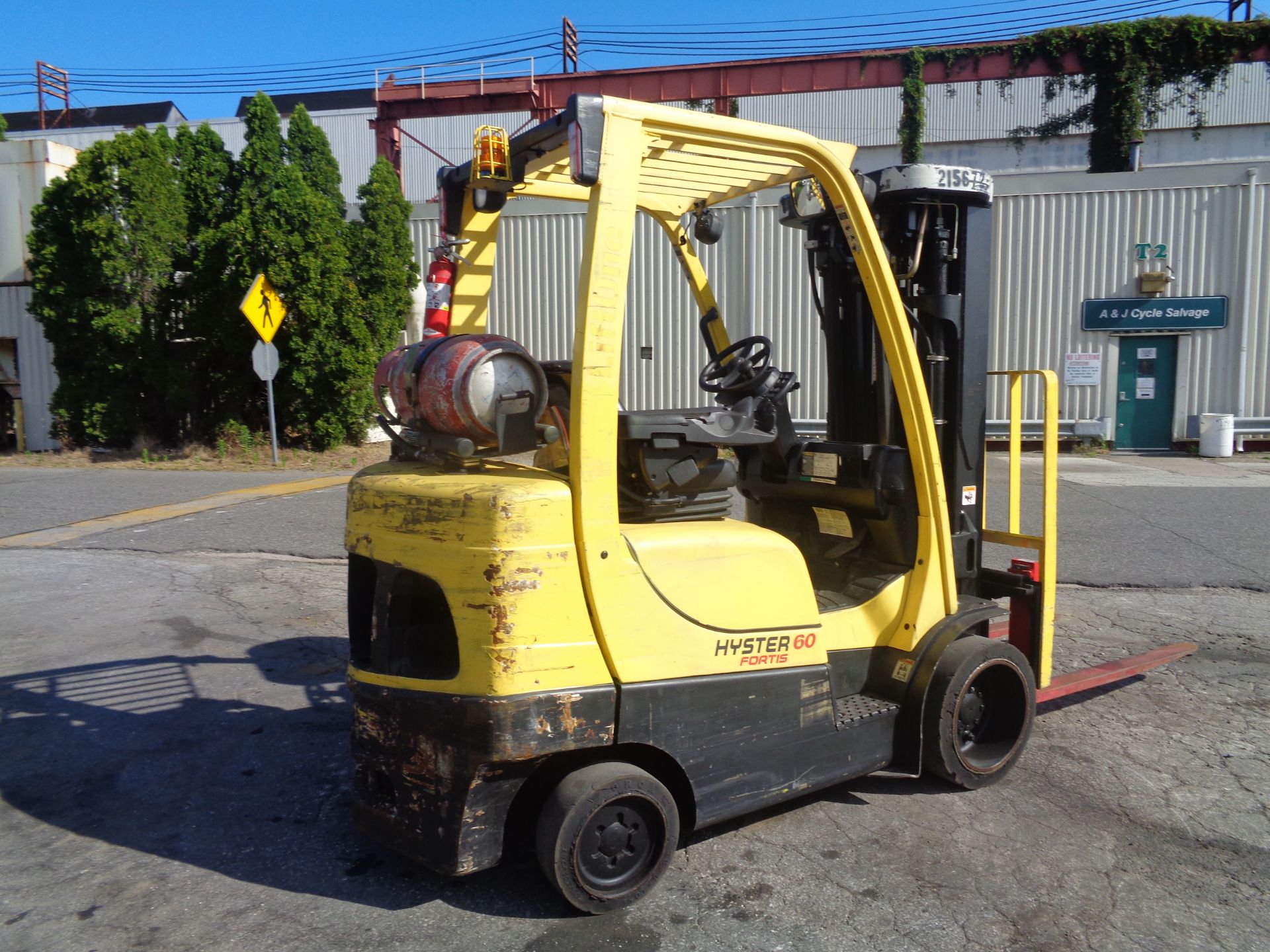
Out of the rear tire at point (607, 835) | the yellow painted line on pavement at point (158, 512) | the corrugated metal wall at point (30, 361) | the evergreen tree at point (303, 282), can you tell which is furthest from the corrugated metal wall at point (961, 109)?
the rear tire at point (607, 835)

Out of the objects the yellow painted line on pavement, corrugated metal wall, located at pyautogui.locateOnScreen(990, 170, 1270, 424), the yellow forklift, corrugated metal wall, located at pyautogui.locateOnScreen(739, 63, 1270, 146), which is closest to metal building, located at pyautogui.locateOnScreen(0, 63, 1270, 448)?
corrugated metal wall, located at pyautogui.locateOnScreen(990, 170, 1270, 424)

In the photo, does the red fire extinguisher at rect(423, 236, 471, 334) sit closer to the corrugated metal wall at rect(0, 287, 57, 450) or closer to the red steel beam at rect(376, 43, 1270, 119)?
the corrugated metal wall at rect(0, 287, 57, 450)

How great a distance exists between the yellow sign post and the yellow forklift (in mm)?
11700

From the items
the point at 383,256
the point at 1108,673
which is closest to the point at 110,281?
the point at 383,256

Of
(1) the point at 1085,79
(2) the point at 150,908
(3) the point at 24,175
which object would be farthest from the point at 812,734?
(1) the point at 1085,79

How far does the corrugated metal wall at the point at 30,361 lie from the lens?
731 inches

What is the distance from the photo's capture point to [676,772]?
3.39m

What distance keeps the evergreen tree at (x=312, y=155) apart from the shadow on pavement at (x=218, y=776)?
13933 millimetres

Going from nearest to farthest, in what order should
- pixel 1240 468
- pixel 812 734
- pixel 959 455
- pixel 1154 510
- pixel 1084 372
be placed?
pixel 812 734 < pixel 959 455 < pixel 1154 510 < pixel 1240 468 < pixel 1084 372

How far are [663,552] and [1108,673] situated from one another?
3058 millimetres

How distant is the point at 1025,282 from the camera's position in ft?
58.9

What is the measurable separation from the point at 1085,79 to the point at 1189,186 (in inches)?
353

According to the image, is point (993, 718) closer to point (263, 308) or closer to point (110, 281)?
point (263, 308)

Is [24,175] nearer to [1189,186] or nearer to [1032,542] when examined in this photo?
[1032,542]
